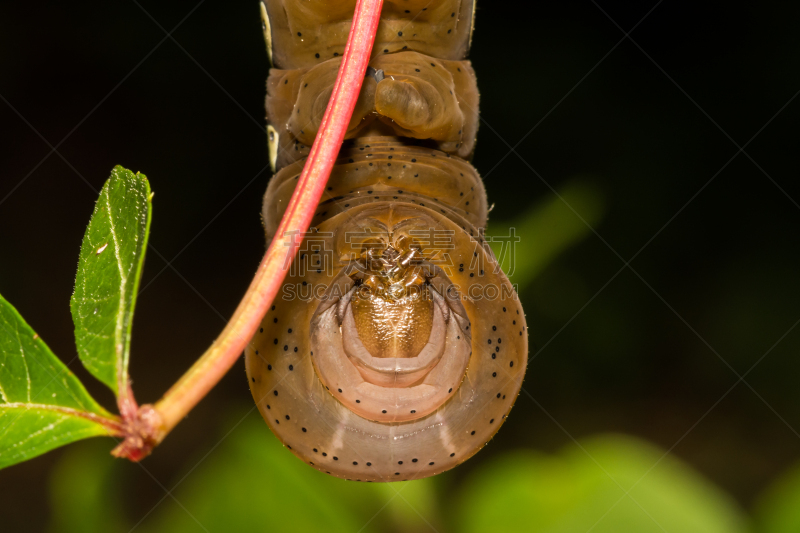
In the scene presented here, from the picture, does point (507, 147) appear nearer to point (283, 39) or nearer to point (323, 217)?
point (283, 39)

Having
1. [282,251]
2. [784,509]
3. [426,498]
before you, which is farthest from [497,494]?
[282,251]

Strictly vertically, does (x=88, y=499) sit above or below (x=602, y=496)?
below

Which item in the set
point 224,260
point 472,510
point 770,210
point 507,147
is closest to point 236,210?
point 224,260

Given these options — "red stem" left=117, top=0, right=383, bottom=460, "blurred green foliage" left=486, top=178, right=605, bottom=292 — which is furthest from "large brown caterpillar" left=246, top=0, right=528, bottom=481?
"blurred green foliage" left=486, top=178, right=605, bottom=292

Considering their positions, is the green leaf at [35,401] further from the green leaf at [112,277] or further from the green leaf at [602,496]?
the green leaf at [602,496]

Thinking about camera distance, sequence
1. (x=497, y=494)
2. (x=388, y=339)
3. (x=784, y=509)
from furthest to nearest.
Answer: (x=497, y=494) < (x=784, y=509) < (x=388, y=339)

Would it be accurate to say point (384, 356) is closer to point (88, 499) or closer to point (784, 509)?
point (784, 509)

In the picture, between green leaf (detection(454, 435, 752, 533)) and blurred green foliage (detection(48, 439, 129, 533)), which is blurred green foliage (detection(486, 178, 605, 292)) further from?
blurred green foliage (detection(48, 439, 129, 533))
